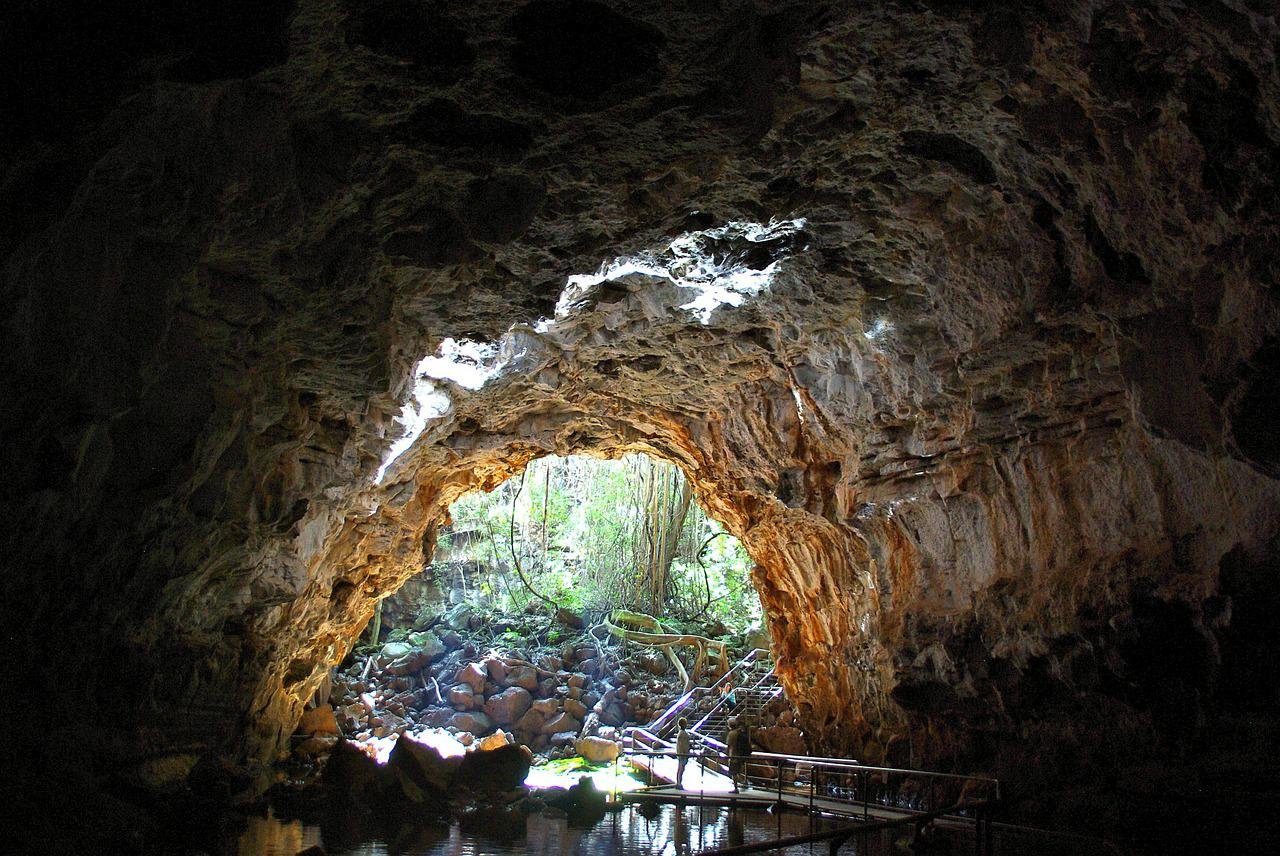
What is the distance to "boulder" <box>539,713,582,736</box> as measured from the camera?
17.6 meters

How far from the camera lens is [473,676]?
18.8m

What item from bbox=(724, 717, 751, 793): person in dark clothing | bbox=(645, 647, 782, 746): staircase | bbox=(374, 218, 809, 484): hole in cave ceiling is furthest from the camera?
bbox=(645, 647, 782, 746): staircase

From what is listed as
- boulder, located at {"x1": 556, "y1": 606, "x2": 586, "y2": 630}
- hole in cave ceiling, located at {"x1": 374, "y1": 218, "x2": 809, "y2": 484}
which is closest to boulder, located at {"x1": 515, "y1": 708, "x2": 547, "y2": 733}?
boulder, located at {"x1": 556, "y1": 606, "x2": 586, "y2": 630}

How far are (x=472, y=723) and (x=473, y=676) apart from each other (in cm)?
129

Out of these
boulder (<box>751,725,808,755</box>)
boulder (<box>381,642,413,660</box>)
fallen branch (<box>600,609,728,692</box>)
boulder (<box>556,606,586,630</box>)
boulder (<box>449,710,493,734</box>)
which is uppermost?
boulder (<box>556,606,586,630</box>)

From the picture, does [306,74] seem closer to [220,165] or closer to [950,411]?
[220,165]

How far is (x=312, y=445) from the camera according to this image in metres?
8.16

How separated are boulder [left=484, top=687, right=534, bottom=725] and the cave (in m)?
8.84

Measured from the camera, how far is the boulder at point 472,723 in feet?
57.8

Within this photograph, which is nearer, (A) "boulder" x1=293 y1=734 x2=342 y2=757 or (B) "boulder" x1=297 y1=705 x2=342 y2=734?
(A) "boulder" x1=293 y1=734 x2=342 y2=757

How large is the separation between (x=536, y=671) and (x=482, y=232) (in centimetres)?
1491

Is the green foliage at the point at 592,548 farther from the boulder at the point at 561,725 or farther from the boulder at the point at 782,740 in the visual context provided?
the boulder at the point at 782,740

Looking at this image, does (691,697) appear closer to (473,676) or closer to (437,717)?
(473,676)

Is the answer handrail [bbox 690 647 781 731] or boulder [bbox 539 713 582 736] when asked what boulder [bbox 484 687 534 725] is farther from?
handrail [bbox 690 647 781 731]
